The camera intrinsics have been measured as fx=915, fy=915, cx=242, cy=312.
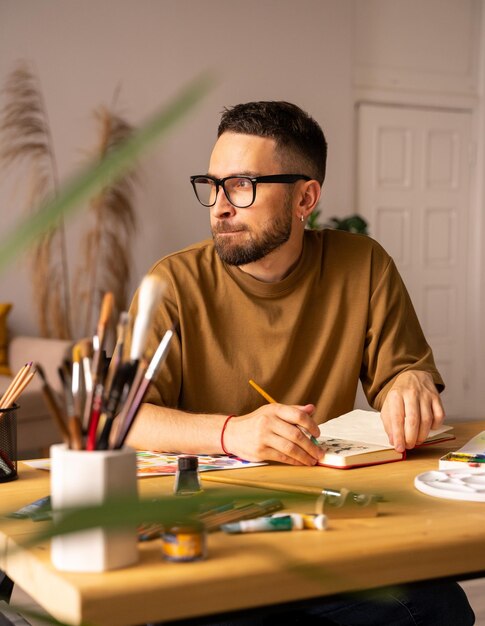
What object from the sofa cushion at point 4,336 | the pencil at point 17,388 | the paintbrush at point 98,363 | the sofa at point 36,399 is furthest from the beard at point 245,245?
the sofa cushion at point 4,336

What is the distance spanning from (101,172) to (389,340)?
5.72 ft

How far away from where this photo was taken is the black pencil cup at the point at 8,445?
1300 mm

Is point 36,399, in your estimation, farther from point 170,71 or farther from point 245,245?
point 245,245

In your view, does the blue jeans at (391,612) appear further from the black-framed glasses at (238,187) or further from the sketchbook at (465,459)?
the black-framed glasses at (238,187)

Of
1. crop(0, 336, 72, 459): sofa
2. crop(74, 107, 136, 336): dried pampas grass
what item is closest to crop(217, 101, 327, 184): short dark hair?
crop(0, 336, 72, 459): sofa

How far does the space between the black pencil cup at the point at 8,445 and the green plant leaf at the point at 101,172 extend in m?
1.07

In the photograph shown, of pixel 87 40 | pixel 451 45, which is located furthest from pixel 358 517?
A: pixel 451 45

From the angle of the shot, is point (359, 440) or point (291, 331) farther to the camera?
point (291, 331)

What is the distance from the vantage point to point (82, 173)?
26 cm

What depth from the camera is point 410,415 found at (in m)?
1.51

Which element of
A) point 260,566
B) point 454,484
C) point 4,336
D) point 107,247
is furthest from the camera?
point 107,247

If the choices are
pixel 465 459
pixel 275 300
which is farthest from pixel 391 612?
pixel 275 300

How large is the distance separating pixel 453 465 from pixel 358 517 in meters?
0.36

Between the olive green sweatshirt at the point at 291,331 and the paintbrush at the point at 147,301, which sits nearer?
the paintbrush at the point at 147,301
